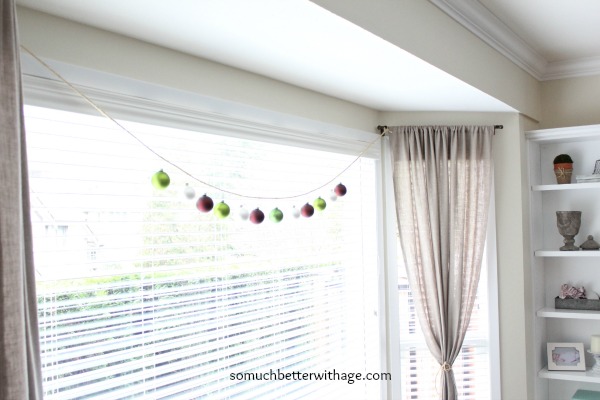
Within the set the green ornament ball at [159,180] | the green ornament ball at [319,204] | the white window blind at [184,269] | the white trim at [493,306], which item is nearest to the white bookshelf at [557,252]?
the white trim at [493,306]

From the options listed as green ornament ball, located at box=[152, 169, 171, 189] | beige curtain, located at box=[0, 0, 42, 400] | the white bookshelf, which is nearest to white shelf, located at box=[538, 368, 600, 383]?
the white bookshelf

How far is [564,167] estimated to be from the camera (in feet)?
10.5

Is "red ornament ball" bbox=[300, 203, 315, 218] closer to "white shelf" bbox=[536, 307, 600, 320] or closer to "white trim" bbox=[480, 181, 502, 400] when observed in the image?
"white trim" bbox=[480, 181, 502, 400]

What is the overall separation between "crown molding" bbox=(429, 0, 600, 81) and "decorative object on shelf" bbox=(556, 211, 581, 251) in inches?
33.4

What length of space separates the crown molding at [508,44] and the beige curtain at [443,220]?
0.44 meters

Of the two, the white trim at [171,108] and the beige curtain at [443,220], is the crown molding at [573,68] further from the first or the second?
the white trim at [171,108]

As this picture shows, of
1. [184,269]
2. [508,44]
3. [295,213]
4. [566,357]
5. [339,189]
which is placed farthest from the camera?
[566,357]

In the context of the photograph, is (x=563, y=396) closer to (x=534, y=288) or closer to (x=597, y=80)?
(x=534, y=288)

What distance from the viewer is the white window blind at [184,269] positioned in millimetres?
1651

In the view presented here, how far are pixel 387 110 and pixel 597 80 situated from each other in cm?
132

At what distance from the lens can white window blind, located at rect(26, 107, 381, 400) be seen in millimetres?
1651

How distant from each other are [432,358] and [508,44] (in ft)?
5.63

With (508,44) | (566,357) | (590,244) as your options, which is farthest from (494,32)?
(566,357)

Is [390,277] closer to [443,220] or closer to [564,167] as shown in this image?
[443,220]
